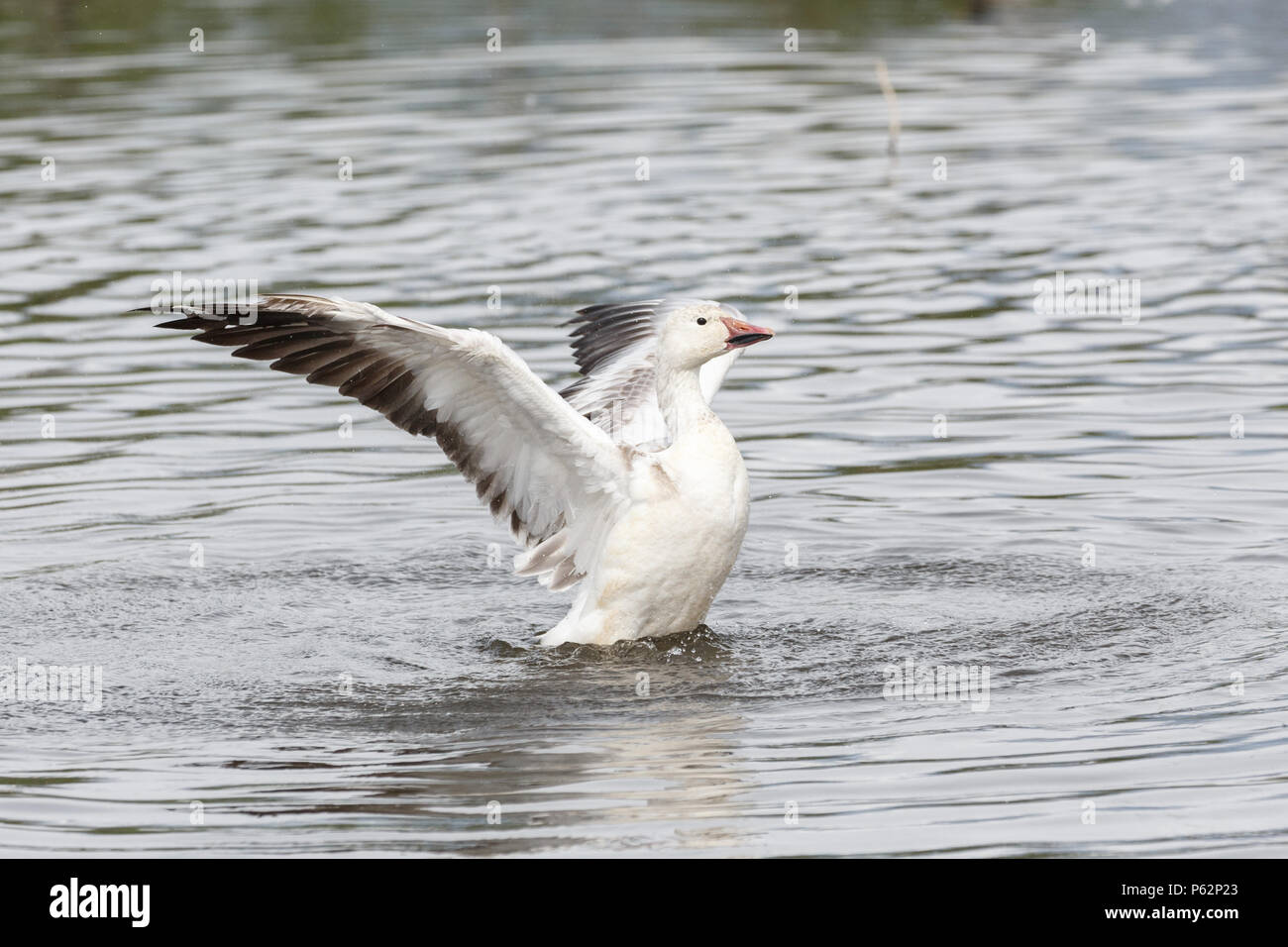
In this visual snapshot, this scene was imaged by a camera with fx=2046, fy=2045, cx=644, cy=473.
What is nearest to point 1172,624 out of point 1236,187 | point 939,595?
point 939,595

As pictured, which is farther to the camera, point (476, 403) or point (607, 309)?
point (607, 309)

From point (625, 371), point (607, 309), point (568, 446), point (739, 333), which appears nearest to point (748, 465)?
point (607, 309)

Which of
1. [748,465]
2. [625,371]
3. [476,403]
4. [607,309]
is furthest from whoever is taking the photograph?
[748,465]

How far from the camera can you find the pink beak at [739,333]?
9352mm

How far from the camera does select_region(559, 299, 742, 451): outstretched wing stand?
34.5 ft

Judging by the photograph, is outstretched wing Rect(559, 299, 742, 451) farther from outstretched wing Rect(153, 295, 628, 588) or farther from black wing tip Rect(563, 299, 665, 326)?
outstretched wing Rect(153, 295, 628, 588)

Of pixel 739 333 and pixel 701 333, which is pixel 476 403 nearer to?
pixel 701 333

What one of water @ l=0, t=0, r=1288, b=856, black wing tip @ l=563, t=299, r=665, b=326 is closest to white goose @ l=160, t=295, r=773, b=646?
water @ l=0, t=0, r=1288, b=856

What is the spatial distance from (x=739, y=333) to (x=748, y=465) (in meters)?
3.23

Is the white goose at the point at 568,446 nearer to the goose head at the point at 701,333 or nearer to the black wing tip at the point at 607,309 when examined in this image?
the goose head at the point at 701,333

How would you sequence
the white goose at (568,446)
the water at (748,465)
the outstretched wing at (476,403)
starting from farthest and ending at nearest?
the white goose at (568,446)
the outstretched wing at (476,403)
the water at (748,465)

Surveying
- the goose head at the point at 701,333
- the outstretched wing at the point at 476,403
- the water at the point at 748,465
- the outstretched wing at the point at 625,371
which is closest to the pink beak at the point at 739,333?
the goose head at the point at 701,333

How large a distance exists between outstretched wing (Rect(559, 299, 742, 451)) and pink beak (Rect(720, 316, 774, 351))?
20.6 inches

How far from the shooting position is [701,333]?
9.38 metres
